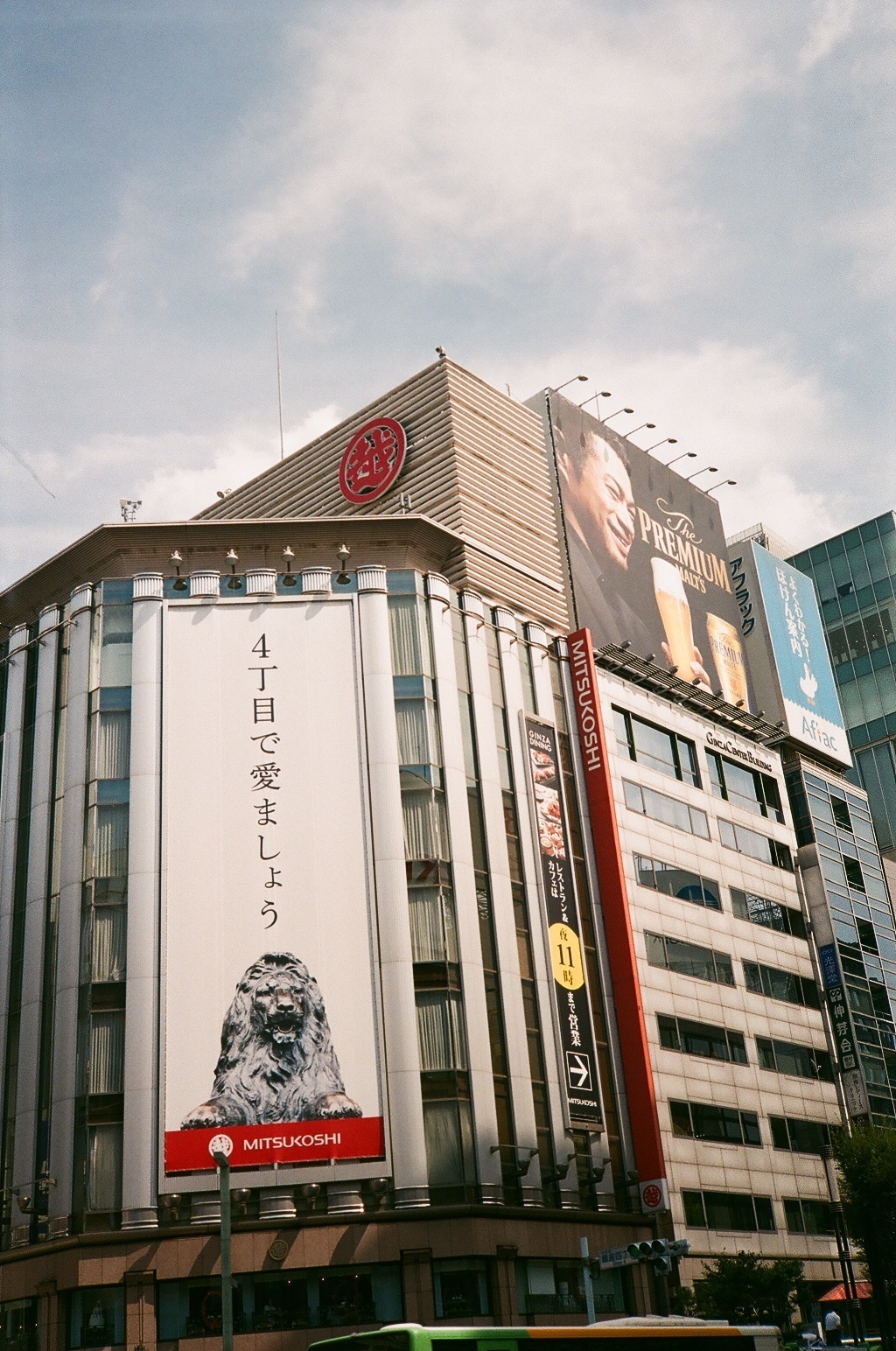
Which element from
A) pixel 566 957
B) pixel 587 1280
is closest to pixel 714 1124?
pixel 566 957

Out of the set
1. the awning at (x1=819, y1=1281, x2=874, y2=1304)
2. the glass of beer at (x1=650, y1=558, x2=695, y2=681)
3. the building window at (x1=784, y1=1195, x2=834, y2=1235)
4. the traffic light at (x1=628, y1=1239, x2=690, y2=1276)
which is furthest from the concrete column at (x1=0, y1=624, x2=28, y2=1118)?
the awning at (x1=819, y1=1281, x2=874, y2=1304)

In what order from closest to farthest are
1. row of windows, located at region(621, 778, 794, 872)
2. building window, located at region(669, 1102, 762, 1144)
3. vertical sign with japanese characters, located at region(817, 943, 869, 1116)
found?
building window, located at region(669, 1102, 762, 1144) → row of windows, located at region(621, 778, 794, 872) → vertical sign with japanese characters, located at region(817, 943, 869, 1116)

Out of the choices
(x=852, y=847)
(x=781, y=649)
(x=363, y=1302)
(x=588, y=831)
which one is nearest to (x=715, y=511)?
(x=781, y=649)

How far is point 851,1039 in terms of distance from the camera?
65812mm

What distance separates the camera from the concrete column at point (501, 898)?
45.6 meters

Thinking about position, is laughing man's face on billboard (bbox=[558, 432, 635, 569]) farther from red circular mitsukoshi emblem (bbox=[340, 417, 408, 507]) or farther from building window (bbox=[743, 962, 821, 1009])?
building window (bbox=[743, 962, 821, 1009])

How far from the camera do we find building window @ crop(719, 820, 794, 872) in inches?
2565

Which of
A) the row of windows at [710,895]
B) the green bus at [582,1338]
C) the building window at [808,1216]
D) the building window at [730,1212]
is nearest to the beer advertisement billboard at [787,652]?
the row of windows at [710,895]

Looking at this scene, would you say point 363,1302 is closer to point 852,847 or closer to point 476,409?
point 476,409

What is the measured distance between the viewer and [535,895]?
165 ft

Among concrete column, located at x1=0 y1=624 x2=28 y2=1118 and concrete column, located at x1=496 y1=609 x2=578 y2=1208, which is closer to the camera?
concrete column, located at x1=496 y1=609 x2=578 y2=1208

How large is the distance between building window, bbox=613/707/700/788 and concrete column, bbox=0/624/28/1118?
25.0m

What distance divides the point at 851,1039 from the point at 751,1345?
3890 cm

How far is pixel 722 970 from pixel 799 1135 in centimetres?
830
